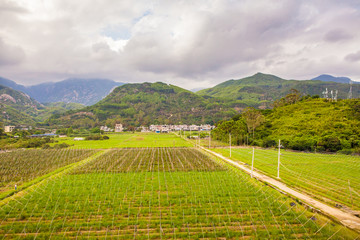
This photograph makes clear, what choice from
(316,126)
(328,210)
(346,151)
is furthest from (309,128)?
(328,210)

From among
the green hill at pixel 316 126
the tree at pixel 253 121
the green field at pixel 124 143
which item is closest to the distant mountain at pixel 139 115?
the green field at pixel 124 143

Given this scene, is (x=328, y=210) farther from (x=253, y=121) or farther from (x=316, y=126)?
(x=253, y=121)

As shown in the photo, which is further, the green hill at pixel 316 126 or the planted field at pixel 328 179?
the green hill at pixel 316 126

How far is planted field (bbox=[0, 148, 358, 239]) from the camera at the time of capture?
1091cm

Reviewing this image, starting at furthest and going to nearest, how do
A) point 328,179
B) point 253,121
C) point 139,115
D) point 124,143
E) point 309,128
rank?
point 139,115, point 253,121, point 124,143, point 309,128, point 328,179

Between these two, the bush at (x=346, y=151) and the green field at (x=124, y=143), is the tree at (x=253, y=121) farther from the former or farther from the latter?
the bush at (x=346, y=151)

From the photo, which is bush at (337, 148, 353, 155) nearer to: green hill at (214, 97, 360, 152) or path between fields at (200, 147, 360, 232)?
green hill at (214, 97, 360, 152)

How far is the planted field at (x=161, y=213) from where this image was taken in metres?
10.9

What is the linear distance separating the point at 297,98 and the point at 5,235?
105m

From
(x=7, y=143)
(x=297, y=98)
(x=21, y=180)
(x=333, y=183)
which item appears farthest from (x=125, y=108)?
(x=333, y=183)

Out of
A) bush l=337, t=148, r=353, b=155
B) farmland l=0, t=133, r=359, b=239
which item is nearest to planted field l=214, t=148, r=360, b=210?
farmland l=0, t=133, r=359, b=239

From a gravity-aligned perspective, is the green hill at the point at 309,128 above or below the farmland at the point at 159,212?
above

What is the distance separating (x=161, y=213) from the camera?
13.2 m

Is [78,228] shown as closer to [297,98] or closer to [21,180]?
[21,180]
